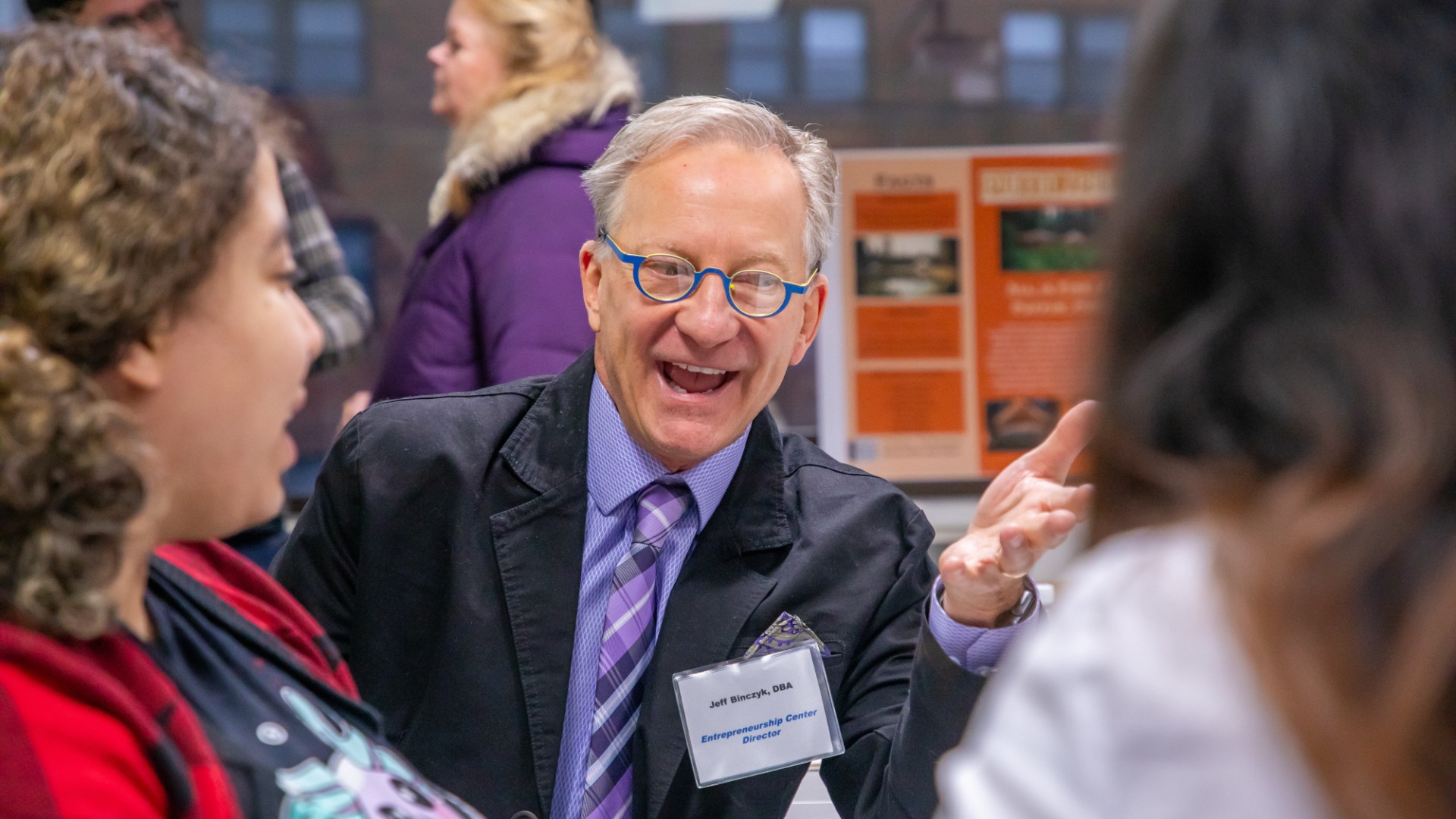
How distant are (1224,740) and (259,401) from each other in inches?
31.5

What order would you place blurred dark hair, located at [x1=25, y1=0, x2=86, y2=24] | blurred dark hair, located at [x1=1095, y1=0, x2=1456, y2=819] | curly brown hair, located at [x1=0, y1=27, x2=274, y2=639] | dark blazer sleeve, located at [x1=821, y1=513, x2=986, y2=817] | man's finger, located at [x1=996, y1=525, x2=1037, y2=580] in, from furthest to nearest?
blurred dark hair, located at [x1=25, y1=0, x2=86, y2=24] < dark blazer sleeve, located at [x1=821, y1=513, x2=986, y2=817] < man's finger, located at [x1=996, y1=525, x2=1037, y2=580] < curly brown hair, located at [x1=0, y1=27, x2=274, y2=639] < blurred dark hair, located at [x1=1095, y1=0, x2=1456, y2=819]

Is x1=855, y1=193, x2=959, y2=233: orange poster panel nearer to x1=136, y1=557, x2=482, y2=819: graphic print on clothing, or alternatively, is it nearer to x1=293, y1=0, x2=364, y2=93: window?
x1=293, y1=0, x2=364, y2=93: window

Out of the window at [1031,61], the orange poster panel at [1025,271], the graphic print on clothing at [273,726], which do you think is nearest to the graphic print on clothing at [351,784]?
the graphic print on clothing at [273,726]

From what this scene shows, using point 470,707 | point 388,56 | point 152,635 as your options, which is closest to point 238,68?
point 152,635

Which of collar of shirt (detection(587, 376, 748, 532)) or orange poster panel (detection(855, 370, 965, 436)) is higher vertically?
collar of shirt (detection(587, 376, 748, 532))

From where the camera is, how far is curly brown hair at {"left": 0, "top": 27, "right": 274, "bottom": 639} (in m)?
0.89

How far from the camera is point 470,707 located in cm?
166

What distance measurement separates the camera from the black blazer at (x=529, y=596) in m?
1.65

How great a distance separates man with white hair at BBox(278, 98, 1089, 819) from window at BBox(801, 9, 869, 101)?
1370mm

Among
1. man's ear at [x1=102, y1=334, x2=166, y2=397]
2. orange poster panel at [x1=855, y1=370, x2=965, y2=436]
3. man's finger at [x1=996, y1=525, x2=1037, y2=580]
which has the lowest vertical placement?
orange poster panel at [x1=855, y1=370, x2=965, y2=436]

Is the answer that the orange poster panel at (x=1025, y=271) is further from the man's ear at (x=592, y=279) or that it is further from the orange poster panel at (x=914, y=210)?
the man's ear at (x=592, y=279)

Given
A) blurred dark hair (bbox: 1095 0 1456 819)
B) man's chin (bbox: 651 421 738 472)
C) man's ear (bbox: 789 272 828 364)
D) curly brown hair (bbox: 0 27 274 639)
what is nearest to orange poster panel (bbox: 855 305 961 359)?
man's ear (bbox: 789 272 828 364)

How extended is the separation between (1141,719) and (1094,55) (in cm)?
286

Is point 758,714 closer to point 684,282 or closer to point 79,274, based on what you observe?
point 684,282
